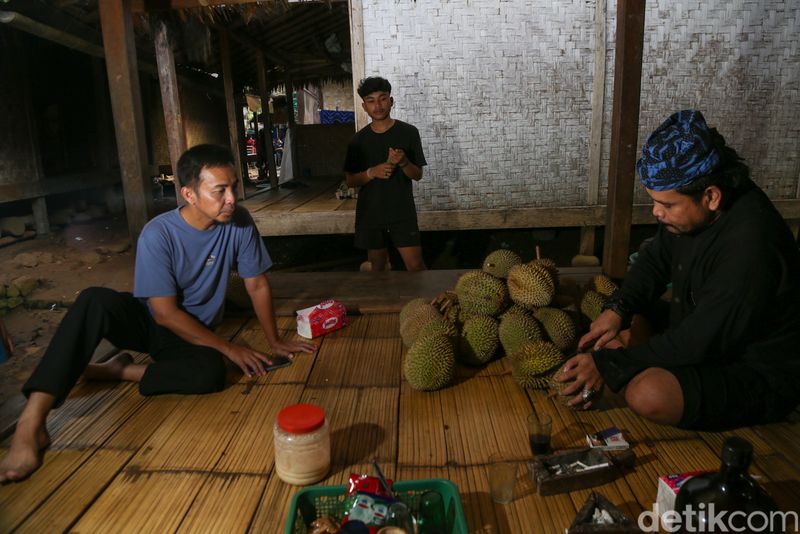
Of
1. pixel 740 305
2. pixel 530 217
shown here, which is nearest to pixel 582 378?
pixel 740 305

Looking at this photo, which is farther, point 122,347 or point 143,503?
point 122,347

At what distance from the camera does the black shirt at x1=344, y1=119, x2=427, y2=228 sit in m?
4.48

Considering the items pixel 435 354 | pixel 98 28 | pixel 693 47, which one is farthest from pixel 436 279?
pixel 98 28

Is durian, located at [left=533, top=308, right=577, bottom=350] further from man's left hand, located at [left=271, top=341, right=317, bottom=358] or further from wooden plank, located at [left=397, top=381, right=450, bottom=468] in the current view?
man's left hand, located at [left=271, top=341, right=317, bottom=358]

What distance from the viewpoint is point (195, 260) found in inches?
111

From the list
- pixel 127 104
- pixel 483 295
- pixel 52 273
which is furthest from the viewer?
pixel 52 273

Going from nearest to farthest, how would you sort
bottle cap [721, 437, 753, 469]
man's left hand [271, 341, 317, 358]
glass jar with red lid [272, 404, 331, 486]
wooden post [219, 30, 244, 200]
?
bottle cap [721, 437, 753, 469]
glass jar with red lid [272, 404, 331, 486]
man's left hand [271, 341, 317, 358]
wooden post [219, 30, 244, 200]

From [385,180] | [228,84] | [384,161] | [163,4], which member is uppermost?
[163,4]

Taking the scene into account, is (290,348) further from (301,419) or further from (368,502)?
(368,502)

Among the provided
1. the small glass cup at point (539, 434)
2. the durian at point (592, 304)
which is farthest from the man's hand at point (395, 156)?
the small glass cup at point (539, 434)

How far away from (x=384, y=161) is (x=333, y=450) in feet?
9.12

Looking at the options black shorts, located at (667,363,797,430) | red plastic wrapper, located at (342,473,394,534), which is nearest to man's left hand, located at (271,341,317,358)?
red plastic wrapper, located at (342,473,394,534)

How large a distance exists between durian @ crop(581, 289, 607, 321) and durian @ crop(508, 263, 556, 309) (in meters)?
0.34

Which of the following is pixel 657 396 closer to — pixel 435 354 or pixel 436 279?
pixel 435 354
